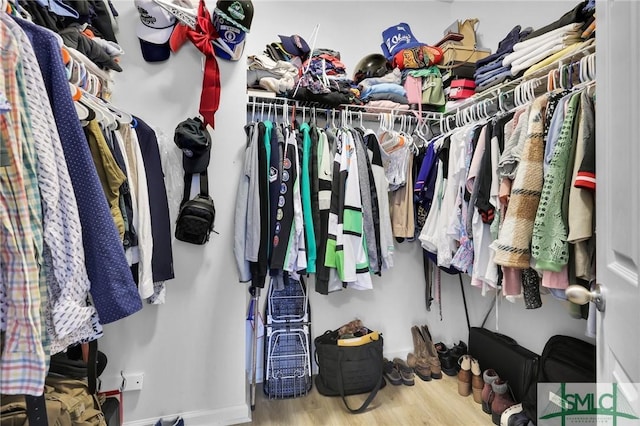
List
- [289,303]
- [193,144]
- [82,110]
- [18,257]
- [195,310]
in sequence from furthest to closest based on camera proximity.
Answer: [289,303] < [195,310] < [193,144] < [82,110] < [18,257]

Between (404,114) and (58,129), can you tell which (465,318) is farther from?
(58,129)

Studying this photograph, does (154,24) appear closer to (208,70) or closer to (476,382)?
(208,70)

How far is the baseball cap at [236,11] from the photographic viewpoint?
1.38 meters

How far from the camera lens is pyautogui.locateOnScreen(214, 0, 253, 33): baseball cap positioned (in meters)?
1.38

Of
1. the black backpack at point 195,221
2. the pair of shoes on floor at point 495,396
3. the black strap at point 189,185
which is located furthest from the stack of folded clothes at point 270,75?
the pair of shoes on floor at point 495,396

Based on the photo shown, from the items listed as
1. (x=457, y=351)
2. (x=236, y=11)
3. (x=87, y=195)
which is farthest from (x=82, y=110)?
(x=457, y=351)

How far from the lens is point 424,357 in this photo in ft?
7.08

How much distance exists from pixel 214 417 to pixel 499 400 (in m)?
1.52

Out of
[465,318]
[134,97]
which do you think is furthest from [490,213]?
[134,97]

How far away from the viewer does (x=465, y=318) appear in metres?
2.25

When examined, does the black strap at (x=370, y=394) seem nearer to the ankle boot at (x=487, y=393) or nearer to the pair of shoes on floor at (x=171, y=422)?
the ankle boot at (x=487, y=393)

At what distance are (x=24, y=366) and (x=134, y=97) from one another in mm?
1311

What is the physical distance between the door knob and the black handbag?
136 centimetres

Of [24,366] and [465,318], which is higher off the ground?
[24,366]
